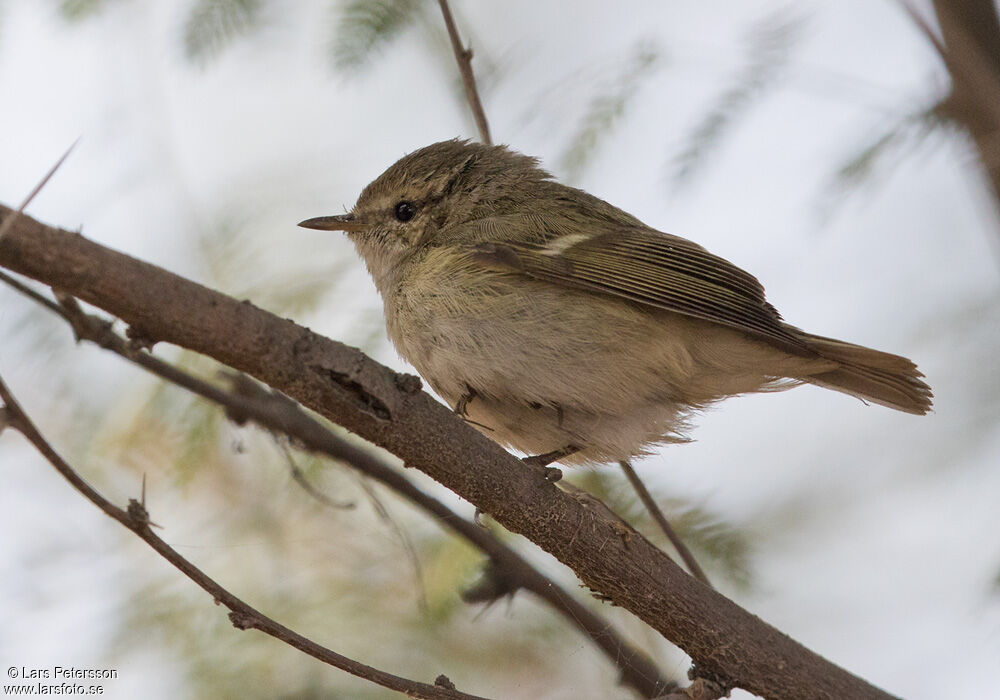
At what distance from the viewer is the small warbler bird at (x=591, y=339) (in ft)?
10.5

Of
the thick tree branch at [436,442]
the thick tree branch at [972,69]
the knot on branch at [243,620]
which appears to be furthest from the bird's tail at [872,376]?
the knot on branch at [243,620]

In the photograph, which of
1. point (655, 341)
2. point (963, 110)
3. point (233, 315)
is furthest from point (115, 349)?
point (963, 110)

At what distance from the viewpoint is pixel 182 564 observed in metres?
2.07

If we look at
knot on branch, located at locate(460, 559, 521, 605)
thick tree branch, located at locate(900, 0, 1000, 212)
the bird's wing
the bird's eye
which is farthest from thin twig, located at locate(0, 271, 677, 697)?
thick tree branch, located at locate(900, 0, 1000, 212)

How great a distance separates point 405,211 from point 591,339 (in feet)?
4.02

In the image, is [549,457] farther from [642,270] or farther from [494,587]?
[642,270]

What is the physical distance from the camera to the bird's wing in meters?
3.28

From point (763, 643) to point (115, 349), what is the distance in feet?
6.34

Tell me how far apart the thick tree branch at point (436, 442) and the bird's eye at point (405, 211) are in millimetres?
1725

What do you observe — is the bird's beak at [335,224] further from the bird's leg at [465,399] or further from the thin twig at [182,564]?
the thin twig at [182,564]

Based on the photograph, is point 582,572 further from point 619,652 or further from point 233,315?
point 233,315

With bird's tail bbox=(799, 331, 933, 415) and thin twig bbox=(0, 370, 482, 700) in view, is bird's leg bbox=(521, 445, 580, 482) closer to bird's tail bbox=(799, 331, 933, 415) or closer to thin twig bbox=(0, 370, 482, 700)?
bird's tail bbox=(799, 331, 933, 415)

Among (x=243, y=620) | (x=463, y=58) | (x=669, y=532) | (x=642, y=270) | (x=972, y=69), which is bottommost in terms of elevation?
(x=243, y=620)

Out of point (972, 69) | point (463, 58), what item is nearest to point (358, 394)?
point (463, 58)
